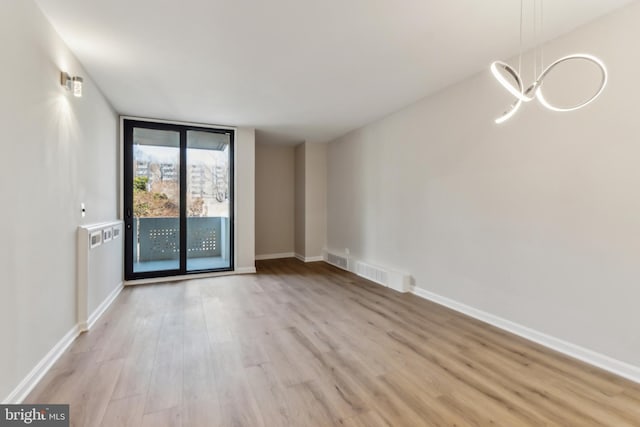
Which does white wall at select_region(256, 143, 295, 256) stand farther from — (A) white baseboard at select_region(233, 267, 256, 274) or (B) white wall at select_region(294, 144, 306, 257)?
(A) white baseboard at select_region(233, 267, 256, 274)

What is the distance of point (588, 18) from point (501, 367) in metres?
2.79

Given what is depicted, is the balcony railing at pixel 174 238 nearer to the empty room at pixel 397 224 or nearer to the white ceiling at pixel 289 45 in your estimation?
the empty room at pixel 397 224

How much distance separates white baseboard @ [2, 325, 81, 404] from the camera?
1.70 metres

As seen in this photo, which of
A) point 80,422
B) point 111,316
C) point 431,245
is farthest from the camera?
point 431,245

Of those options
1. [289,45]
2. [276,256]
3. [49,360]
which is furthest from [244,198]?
[49,360]

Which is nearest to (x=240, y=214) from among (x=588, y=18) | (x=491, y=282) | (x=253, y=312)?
(x=253, y=312)

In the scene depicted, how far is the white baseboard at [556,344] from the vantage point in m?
2.04

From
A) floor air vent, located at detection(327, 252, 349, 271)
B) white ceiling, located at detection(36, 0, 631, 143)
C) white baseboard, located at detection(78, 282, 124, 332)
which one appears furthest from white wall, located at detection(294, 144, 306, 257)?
white baseboard, located at detection(78, 282, 124, 332)

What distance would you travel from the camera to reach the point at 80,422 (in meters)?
1.56

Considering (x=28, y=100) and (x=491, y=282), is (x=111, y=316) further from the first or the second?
(x=491, y=282)

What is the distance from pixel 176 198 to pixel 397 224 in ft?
12.0

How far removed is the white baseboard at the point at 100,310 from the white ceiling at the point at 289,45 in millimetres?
2560

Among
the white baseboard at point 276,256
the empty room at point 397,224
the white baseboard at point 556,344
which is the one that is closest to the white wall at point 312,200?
the white baseboard at point 276,256

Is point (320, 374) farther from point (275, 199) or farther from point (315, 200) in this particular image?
point (275, 199)
